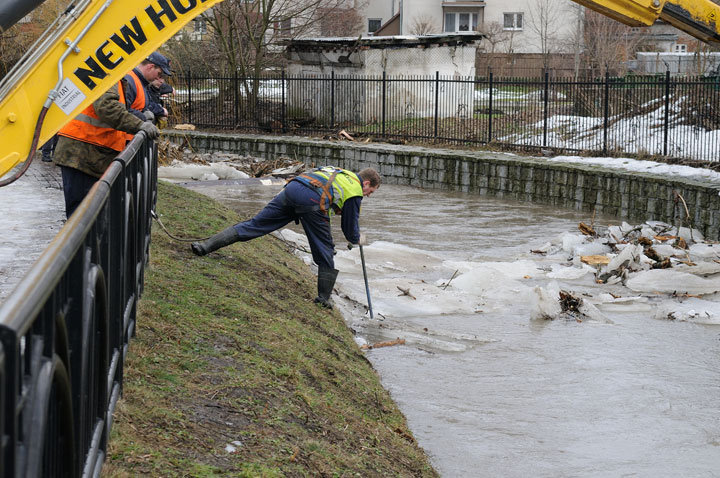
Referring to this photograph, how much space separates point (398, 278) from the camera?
1151 centimetres

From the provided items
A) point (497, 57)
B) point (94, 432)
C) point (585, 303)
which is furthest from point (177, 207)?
point (497, 57)

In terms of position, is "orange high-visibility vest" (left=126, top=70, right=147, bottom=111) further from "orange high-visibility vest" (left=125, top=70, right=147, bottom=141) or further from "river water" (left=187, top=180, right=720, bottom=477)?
"river water" (left=187, top=180, right=720, bottom=477)

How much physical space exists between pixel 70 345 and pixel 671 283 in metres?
9.47

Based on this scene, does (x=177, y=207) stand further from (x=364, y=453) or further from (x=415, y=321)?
(x=364, y=453)

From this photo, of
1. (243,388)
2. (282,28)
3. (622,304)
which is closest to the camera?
(243,388)

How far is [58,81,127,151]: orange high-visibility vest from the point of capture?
7141 millimetres

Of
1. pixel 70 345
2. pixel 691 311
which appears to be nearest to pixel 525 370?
pixel 691 311

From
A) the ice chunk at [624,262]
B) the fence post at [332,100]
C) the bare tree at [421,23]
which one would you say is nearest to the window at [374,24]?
the bare tree at [421,23]

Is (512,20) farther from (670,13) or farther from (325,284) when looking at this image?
(325,284)

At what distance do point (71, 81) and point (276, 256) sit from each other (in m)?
4.72

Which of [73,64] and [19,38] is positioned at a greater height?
[19,38]

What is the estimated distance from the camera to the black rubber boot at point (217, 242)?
885cm

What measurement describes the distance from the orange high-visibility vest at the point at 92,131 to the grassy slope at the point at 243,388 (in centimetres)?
111

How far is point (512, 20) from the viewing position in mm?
51562
